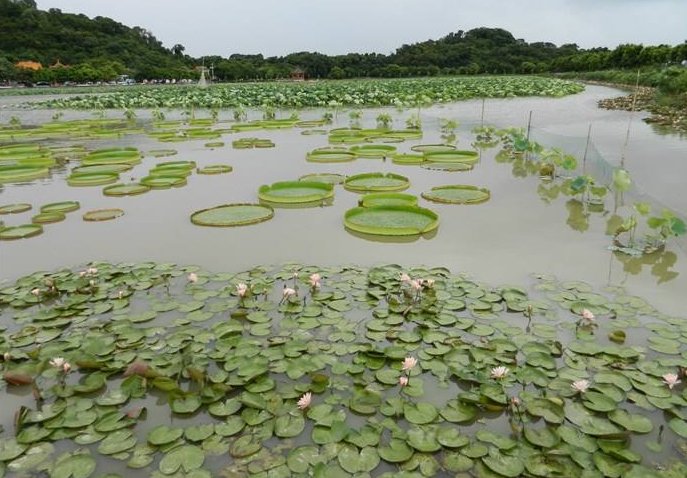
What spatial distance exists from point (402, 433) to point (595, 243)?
3516 mm

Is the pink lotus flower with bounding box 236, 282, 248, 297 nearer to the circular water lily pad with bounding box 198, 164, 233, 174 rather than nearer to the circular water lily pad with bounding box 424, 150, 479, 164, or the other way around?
the circular water lily pad with bounding box 198, 164, 233, 174

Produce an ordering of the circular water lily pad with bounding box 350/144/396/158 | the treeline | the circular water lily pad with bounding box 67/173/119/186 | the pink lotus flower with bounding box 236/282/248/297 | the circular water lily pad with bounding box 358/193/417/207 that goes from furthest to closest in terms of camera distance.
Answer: the treeline → the circular water lily pad with bounding box 350/144/396/158 → the circular water lily pad with bounding box 67/173/119/186 → the circular water lily pad with bounding box 358/193/417/207 → the pink lotus flower with bounding box 236/282/248/297

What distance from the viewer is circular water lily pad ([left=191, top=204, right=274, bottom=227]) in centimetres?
572

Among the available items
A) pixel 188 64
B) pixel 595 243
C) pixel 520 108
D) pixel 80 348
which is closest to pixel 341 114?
pixel 520 108

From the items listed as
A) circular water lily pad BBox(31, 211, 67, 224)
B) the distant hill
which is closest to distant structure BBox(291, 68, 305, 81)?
the distant hill

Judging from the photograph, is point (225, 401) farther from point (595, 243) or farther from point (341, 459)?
point (595, 243)

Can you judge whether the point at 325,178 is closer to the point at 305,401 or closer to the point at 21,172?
the point at 305,401

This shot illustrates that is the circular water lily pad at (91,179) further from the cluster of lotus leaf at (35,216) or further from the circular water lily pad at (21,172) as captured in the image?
the cluster of lotus leaf at (35,216)

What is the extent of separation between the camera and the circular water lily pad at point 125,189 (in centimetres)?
730

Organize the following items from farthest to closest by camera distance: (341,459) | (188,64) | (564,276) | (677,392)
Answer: (188,64)
(564,276)
(677,392)
(341,459)

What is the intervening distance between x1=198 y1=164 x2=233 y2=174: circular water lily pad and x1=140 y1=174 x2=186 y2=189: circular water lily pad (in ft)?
1.93

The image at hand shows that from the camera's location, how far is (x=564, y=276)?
4.06 metres

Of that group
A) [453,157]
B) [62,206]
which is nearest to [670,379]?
[453,157]

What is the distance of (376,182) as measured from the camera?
291 inches
